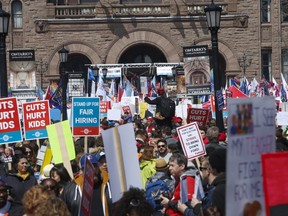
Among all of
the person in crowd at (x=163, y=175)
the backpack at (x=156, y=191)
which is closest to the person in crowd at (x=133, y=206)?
the backpack at (x=156, y=191)

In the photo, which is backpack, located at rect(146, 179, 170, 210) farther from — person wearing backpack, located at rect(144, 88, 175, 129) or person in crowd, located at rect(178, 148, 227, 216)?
person wearing backpack, located at rect(144, 88, 175, 129)

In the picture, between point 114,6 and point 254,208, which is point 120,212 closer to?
point 254,208

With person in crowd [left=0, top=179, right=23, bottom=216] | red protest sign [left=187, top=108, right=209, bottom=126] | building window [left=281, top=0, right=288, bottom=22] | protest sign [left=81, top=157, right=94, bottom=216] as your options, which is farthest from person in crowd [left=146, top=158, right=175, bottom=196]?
building window [left=281, top=0, right=288, bottom=22]

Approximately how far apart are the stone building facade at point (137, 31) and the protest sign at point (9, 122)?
33.1 m

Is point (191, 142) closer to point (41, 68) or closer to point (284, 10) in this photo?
point (41, 68)

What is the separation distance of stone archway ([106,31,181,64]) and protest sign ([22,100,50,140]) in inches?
1249

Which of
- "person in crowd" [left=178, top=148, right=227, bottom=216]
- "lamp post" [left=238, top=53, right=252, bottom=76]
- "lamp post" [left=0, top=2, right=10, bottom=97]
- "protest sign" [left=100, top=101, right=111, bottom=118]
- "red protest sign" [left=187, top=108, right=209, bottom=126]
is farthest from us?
"lamp post" [left=238, top=53, right=252, bottom=76]

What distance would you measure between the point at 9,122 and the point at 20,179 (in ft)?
12.5

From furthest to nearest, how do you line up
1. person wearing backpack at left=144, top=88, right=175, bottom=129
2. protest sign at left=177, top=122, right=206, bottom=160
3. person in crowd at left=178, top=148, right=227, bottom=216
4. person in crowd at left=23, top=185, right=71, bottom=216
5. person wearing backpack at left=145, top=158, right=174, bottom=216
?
1. person wearing backpack at left=144, top=88, right=175, bottom=129
2. protest sign at left=177, top=122, right=206, bottom=160
3. person wearing backpack at left=145, top=158, right=174, bottom=216
4. person in crowd at left=178, top=148, right=227, bottom=216
5. person in crowd at left=23, top=185, right=71, bottom=216

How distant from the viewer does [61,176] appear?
11.1 m

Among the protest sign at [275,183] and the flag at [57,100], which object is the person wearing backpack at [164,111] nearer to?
the flag at [57,100]

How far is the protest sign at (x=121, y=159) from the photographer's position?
342 inches

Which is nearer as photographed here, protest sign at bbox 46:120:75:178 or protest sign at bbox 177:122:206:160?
protest sign at bbox 46:120:75:178

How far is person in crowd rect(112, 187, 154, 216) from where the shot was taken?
717cm
